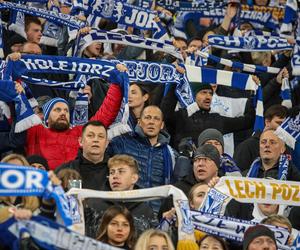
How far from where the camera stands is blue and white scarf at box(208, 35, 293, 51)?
1775 centimetres

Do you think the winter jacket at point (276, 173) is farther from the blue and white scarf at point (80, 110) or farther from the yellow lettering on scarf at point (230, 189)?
the blue and white scarf at point (80, 110)

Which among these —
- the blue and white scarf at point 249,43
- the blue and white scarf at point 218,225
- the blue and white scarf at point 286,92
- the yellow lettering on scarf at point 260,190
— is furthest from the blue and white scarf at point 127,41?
the blue and white scarf at point 218,225

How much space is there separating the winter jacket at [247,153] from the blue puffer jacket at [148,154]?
1.24 m

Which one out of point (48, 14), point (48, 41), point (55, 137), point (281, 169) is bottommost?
point (281, 169)

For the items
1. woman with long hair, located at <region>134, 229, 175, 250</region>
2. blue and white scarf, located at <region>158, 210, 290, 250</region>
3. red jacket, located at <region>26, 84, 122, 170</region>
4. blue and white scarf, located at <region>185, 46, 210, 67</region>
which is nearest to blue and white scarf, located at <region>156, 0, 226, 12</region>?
blue and white scarf, located at <region>185, 46, 210, 67</region>

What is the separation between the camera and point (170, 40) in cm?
1673

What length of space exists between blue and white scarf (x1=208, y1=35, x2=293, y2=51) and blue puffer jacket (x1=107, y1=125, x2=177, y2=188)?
365 cm

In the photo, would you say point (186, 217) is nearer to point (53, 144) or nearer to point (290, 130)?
point (53, 144)

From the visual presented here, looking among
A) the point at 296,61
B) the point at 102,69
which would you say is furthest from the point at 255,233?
the point at 296,61

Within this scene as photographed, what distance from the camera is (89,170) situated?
13.2 m

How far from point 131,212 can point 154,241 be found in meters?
0.99

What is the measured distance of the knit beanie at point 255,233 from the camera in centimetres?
1184

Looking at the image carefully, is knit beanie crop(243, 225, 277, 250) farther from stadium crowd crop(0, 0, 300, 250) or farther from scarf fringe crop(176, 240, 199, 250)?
scarf fringe crop(176, 240, 199, 250)

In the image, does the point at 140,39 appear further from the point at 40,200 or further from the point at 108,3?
the point at 40,200
